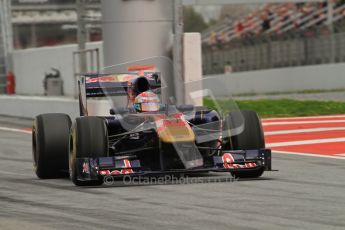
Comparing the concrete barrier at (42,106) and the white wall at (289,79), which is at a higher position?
the concrete barrier at (42,106)

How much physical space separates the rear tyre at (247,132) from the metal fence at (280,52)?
22.6 m

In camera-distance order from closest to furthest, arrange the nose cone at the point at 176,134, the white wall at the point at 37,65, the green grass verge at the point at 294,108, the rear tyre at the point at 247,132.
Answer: the nose cone at the point at 176,134
the rear tyre at the point at 247,132
the green grass verge at the point at 294,108
the white wall at the point at 37,65

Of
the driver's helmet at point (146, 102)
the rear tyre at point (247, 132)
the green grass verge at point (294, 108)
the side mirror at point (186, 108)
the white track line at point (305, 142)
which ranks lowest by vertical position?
the green grass verge at point (294, 108)

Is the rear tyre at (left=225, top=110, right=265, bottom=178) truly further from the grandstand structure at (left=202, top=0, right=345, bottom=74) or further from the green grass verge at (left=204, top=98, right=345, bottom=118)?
the grandstand structure at (left=202, top=0, right=345, bottom=74)

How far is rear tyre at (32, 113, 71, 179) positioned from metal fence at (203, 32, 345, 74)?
2241 cm

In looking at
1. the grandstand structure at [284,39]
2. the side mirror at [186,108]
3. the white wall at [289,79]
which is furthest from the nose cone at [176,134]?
the grandstand structure at [284,39]

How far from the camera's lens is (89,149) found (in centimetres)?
1041

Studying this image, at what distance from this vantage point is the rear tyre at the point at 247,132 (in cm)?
1091

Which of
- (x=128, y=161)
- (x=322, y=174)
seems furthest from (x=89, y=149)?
(x=322, y=174)

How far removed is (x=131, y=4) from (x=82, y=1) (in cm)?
419

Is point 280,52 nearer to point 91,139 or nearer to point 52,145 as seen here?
point 52,145

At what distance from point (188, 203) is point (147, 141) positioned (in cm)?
191

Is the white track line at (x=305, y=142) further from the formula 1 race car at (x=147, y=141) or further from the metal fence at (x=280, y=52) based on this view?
the metal fence at (x=280, y=52)

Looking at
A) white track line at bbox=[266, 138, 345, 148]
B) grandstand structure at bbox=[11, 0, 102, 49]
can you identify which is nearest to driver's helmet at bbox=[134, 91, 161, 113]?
white track line at bbox=[266, 138, 345, 148]
